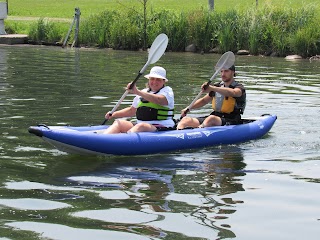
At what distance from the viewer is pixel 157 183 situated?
7.58 m

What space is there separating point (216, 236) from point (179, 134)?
11.5ft

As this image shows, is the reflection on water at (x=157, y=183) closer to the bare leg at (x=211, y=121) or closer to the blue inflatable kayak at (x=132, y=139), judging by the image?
the blue inflatable kayak at (x=132, y=139)

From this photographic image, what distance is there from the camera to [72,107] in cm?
1252

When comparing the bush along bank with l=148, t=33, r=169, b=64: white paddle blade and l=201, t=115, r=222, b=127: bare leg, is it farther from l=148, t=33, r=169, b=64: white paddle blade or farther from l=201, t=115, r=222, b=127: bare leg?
l=201, t=115, r=222, b=127: bare leg

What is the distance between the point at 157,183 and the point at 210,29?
17.5 m

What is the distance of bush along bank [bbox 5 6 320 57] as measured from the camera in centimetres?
2342

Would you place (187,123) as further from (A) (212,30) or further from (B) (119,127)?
(A) (212,30)

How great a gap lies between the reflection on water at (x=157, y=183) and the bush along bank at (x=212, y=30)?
930 cm

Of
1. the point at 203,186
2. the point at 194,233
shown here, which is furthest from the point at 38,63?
the point at 194,233

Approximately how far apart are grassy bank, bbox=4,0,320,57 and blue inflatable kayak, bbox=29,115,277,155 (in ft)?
44.5

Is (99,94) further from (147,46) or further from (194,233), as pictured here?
(147,46)

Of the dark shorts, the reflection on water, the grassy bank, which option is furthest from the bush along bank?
the dark shorts

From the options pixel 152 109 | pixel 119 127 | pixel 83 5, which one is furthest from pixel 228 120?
pixel 83 5

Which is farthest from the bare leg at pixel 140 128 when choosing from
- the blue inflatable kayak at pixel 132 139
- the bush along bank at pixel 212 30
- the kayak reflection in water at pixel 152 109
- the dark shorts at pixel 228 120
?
the bush along bank at pixel 212 30
